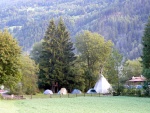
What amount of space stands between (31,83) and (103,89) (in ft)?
50.8

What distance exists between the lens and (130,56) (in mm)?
194375

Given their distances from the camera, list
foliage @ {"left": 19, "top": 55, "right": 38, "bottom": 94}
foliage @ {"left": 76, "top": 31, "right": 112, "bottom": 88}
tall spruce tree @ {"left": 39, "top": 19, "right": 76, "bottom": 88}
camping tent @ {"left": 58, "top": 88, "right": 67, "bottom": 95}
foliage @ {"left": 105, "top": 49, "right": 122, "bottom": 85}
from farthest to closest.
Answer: foliage @ {"left": 105, "top": 49, "right": 122, "bottom": 85}
foliage @ {"left": 76, "top": 31, "right": 112, "bottom": 88}
tall spruce tree @ {"left": 39, "top": 19, "right": 76, "bottom": 88}
camping tent @ {"left": 58, "top": 88, "right": 67, "bottom": 95}
foliage @ {"left": 19, "top": 55, "right": 38, "bottom": 94}

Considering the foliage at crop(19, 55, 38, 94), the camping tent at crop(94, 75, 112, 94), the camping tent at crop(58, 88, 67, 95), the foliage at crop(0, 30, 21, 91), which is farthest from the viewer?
Result: the camping tent at crop(94, 75, 112, 94)

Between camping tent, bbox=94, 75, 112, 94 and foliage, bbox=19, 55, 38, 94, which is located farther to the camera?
camping tent, bbox=94, 75, 112, 94

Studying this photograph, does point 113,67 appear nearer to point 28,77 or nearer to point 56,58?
point 56,58

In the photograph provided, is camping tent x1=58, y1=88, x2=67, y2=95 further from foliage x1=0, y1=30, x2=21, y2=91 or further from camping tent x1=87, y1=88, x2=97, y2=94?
foliage x1=0, y1=30, x2=21, y2=91

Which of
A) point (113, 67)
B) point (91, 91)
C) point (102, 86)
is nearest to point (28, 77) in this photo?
point (91, 91)

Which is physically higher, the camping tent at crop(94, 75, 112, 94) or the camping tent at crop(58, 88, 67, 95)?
the camping tent at crop(94, 75, 112, 94)

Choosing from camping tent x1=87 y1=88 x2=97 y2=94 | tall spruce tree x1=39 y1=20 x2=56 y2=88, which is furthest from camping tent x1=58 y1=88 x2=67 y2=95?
camping tent x1=87 y1=88 x2=97 y2=94

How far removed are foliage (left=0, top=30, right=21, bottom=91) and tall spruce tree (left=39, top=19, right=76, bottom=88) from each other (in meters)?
15.4

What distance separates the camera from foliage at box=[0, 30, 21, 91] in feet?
151

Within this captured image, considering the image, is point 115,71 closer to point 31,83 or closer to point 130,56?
point 31,83

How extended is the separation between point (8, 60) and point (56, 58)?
751 inches

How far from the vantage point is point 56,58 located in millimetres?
64625
